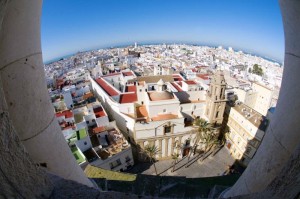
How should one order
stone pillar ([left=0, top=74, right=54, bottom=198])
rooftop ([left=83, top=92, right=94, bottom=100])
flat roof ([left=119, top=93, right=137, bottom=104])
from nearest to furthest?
stone pillar ([left=0, top=74, right=54, bottom=198]), flat roof ([left=119, top=93, right=137, bottom=104]), rooftop ([left=83, top=92, right=94, bottom=100])

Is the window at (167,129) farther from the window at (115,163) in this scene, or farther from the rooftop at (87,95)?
the rooftop at (87,95)

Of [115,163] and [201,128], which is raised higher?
[201,128]

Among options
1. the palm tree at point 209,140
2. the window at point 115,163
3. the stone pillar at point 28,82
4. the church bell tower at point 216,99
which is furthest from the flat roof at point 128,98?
the stone pillar at point 28,82

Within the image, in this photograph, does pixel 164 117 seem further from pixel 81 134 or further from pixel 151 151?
pixel 81 134

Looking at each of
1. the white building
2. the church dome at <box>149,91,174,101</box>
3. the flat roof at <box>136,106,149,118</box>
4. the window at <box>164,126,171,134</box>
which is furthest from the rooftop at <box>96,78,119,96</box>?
the window at <box>164,126,171,134</box>

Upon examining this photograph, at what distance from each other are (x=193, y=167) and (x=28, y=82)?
756 inches

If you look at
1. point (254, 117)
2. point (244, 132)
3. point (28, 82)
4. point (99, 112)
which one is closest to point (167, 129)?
point (244, 132)

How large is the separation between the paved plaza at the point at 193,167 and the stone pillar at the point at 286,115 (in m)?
16.5

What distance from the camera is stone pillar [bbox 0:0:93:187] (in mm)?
2173

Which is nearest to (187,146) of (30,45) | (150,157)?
(150,157)

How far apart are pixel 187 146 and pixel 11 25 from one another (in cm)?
2001

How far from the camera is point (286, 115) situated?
2.42 meters

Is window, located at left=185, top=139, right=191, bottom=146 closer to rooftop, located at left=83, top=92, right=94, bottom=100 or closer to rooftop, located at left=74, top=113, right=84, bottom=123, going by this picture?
rooftop, located at left=74, top=113, right=84, bottom=123

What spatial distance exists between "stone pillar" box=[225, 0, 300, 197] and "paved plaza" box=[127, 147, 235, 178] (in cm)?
1650
